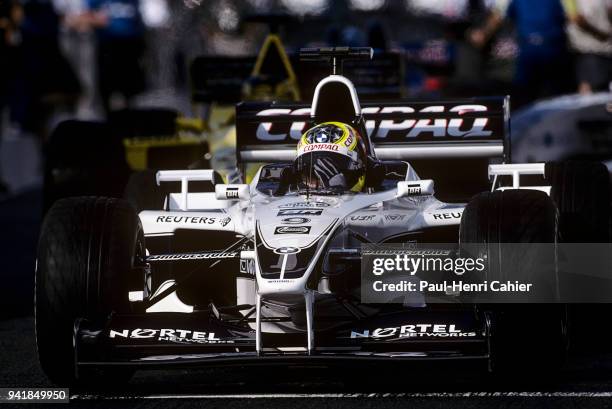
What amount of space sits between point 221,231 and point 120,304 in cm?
113

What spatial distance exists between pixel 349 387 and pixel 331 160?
1618 millimetres

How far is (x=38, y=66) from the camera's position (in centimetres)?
2033

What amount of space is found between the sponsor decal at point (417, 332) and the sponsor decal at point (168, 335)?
666 millimetres

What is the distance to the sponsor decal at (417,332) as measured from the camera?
23.6 feet

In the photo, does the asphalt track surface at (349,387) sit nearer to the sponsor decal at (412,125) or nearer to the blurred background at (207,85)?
the sponsor decal at (412,125)

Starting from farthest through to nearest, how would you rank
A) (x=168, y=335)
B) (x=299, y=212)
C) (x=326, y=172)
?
(x=326, y=172) < (x=299, y=212) < (x=168, y=335)

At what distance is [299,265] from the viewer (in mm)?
7469

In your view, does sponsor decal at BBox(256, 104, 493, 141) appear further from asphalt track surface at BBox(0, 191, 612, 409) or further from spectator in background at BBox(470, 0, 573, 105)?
spectator in background at BBox(470, 0, 573, 105)

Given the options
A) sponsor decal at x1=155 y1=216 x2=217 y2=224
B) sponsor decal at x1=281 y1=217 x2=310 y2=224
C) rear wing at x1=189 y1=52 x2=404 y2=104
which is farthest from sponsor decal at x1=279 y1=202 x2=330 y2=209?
rear wing at x1=189 y1=52 x2=404 y2=104

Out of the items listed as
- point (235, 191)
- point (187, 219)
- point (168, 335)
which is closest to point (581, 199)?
point (235, 191)

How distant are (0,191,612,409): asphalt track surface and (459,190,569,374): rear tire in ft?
0.47

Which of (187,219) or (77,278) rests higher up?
(187,219)

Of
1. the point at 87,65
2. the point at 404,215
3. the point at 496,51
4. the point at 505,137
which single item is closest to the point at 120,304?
the point at 404,215

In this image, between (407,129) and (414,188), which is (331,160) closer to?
(414,188)
